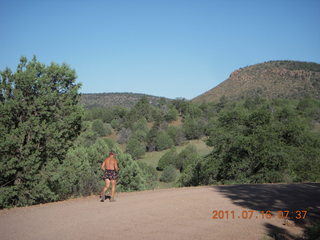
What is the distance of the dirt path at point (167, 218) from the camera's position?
19.4ft

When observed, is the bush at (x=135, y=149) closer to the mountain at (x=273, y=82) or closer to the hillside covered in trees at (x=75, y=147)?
the hillside covered in trees at (x=75, y=147)

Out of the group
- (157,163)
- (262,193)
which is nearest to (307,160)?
(262,193)

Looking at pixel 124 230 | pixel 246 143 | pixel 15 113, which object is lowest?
pixel 124 230

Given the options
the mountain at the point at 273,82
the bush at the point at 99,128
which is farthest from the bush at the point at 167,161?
the mountain at the point at 273,82

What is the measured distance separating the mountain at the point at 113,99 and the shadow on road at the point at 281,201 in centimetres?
11029

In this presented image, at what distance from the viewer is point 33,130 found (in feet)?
43.8

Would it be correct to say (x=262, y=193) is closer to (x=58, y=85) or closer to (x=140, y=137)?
(x=58, y=85)

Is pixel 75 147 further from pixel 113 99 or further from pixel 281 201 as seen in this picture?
pixel 113 99

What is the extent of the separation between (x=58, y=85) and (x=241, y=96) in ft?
274

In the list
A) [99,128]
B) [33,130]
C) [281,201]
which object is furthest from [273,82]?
[281,201]

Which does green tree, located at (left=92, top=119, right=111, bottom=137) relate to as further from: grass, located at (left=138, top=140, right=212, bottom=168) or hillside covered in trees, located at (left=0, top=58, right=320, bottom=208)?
hillside covered in trees, located at (left=0, top=58, right=320, bottom=208)

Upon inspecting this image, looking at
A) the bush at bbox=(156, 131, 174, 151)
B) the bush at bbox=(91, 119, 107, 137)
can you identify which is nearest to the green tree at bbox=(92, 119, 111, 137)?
the bush at bbox=(91, 119, 107, 137)

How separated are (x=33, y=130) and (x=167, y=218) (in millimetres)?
8797

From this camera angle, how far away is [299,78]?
292 ft
